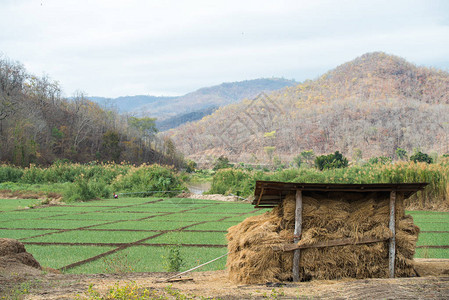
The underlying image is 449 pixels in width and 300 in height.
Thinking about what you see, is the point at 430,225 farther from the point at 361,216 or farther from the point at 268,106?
the point at 268,106

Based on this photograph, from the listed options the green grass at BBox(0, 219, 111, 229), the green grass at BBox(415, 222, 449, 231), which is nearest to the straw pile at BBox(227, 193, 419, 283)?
the green grass at BBox(415, 222, 449, 231)

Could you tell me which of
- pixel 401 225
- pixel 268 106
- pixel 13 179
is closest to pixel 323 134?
pixel 268 106

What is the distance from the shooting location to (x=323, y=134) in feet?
263

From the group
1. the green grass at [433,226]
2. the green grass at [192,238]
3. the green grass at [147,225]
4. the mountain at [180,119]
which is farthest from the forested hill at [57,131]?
the mountain at [180,119]

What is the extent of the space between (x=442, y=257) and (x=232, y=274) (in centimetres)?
466

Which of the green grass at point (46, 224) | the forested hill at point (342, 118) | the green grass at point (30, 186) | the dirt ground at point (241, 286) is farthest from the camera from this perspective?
the forested hill at point (342, 118)

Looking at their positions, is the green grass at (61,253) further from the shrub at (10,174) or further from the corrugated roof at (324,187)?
the shrub at (10,174)

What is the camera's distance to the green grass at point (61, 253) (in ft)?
26.8

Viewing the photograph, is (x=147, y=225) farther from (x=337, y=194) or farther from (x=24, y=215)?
(x=337, y=194)

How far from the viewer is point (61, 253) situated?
29.6ft

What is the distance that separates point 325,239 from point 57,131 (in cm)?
4719

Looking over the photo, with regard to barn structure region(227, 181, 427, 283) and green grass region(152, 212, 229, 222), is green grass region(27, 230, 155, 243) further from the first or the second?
barn structure region(227, 181, 427, 283)

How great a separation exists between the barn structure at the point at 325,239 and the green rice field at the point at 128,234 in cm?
200

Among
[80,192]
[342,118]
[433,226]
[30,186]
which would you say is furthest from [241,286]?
[342,118]
